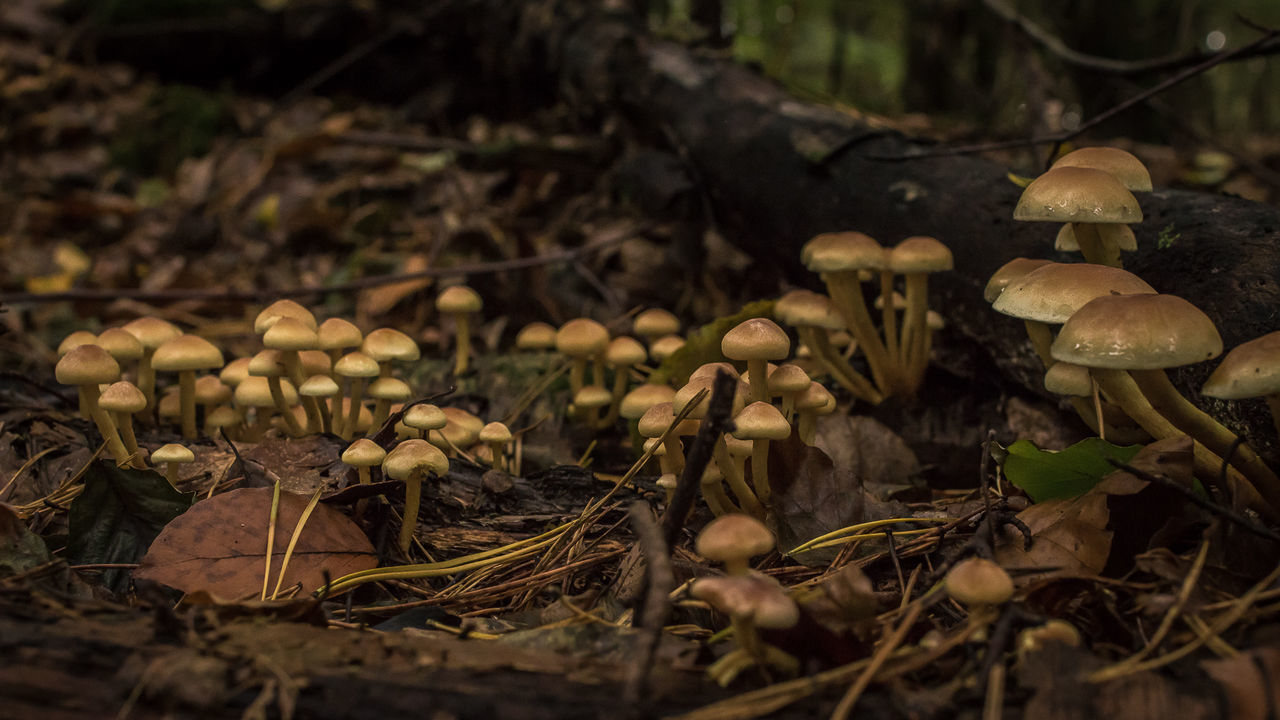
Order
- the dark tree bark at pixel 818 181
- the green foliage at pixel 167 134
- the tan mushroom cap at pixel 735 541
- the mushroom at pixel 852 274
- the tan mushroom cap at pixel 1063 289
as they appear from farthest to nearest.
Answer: the green foliage at pixel 167 134
the mushroom at pixel 852 274
the dark tree bark at pixel 818 181
the tan mushroom cap at pixel 1063 289
the tan mushroom cap at pixel 735 541

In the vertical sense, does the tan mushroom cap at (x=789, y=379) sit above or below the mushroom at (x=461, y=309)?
above

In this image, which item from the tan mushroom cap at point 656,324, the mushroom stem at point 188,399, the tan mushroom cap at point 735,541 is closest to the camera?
the tan mushroom cap at point 735,541

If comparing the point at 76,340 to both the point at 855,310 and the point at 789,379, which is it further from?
the point at 855,310

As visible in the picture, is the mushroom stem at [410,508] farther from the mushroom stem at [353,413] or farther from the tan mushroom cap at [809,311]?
the tan mushroom cap at [809,311]

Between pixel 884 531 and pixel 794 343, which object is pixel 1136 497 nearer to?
pixel 884 531

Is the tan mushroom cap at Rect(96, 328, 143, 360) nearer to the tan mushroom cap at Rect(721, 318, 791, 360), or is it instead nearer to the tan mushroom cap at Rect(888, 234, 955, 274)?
the tan mushroom cap at Rect(721, 318, 791, 360)

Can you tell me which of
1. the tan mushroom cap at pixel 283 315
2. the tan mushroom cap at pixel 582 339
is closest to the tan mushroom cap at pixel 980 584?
the tan mushroom cap at pixel 582 339

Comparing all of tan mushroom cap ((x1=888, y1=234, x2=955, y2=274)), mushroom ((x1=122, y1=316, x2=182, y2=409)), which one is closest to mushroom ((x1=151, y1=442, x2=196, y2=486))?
mushroom ((x1=122, y1=316, x2=182, y2=409))
